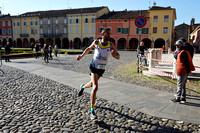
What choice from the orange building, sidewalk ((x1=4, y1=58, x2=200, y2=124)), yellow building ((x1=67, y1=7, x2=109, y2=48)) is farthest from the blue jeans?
yellow building ((x1=67, y1=7, x2=109, y2=48))

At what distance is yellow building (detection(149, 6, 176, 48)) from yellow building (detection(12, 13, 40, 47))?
35.5 meters

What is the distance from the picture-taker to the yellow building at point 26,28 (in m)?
53.6

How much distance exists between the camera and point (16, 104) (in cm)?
435

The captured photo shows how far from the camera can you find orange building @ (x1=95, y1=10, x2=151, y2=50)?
133ft

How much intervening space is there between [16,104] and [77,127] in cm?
210

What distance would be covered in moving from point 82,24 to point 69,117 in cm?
4537

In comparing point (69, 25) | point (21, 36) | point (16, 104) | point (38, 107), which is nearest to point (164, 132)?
point (38, 107)

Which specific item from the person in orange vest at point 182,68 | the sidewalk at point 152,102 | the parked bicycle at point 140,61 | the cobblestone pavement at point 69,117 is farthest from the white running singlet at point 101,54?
the parked bicycle at point 140,61

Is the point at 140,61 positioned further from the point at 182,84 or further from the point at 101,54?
the point at 101,54

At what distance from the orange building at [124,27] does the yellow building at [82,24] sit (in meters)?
2.07

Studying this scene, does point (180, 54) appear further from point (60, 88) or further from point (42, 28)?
point (42, 28)

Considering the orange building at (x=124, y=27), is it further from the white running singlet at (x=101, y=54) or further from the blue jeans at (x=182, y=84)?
the white running singlet at (x=101, y=54)

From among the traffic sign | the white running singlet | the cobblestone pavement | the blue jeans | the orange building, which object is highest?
the orange building

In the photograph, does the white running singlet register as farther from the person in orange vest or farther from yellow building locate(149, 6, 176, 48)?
yellow building locate(149, 6, 176, 48)
